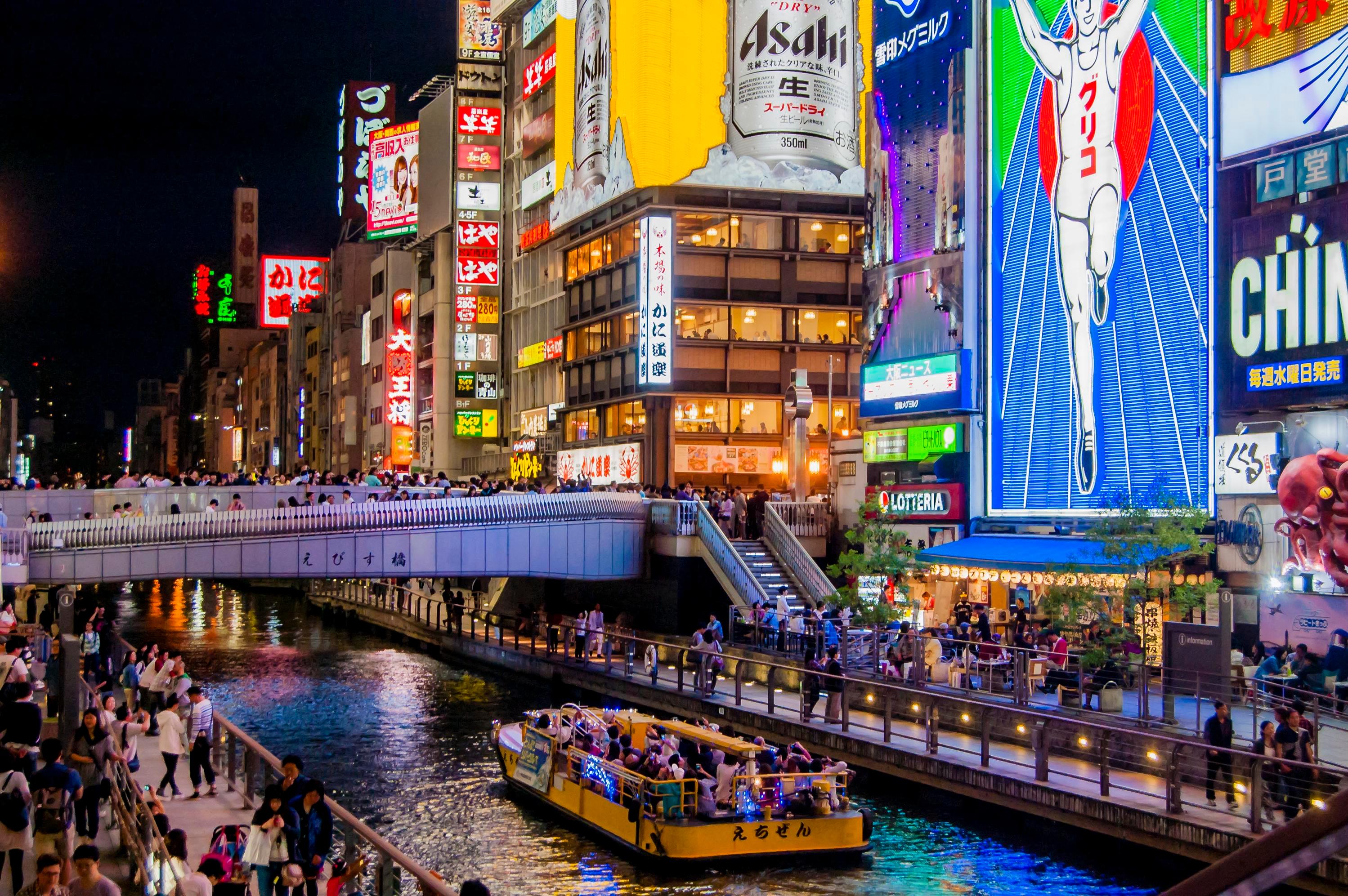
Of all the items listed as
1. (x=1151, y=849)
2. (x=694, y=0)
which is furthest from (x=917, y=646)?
(x=694, y=0)

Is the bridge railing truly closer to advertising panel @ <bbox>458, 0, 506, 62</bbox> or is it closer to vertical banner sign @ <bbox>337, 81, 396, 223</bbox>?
advertising panel @ <bbox>458, 0, 506, 62</bbox>

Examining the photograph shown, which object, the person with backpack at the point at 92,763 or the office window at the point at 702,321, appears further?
the office window at the point at 702,321

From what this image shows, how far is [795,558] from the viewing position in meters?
46.6

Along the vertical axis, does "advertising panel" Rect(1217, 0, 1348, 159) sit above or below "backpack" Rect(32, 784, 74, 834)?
above

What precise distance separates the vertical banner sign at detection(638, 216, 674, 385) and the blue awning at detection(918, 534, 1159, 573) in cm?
2742

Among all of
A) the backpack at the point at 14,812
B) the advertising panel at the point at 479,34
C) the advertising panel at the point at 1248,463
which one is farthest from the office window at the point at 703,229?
the backpack at the point at 14,812

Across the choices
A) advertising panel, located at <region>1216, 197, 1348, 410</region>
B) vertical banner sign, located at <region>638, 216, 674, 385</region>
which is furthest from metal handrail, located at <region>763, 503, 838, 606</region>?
vertical banner sign, located at <region>638, 216, 674, 385</region>

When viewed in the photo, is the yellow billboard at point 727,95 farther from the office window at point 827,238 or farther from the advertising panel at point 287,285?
the advertising panel at point 287,285

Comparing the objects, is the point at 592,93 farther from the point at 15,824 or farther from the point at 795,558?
the point at 15,824

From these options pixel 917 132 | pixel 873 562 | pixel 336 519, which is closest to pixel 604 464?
pixel 917 132

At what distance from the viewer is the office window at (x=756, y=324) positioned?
241ft

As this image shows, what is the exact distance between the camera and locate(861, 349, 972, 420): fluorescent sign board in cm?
4538

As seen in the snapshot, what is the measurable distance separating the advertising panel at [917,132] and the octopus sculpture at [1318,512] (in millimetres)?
16366

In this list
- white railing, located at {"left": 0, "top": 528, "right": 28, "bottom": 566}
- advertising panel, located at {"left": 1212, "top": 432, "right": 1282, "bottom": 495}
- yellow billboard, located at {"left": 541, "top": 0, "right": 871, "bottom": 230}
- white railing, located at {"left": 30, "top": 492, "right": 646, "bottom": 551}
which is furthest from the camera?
yellow billboard, located at {"left": 541, "top": 0, "right": 871, "bottom": 230}
